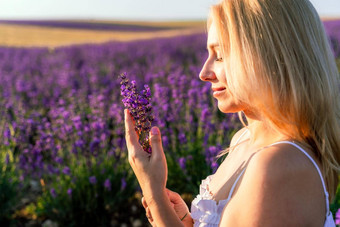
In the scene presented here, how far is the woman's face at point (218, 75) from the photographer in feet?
4.31

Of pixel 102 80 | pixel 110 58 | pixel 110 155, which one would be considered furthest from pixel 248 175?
pixel 110 58

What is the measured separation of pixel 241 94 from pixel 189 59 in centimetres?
889

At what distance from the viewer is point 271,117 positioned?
48.7 inches

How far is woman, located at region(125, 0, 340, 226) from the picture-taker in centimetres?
111

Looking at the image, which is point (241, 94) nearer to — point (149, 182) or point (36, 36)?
point (149, 182)

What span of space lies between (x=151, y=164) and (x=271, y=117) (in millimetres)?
376

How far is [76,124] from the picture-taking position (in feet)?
10.9

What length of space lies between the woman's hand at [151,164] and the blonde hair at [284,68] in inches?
10.9

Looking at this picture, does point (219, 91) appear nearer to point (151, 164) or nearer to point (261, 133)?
point (261, 133)

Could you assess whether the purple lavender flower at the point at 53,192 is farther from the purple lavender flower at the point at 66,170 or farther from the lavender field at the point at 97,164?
the purple lavender flower at the point at 66,170

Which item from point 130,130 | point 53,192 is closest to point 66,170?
point 53,192

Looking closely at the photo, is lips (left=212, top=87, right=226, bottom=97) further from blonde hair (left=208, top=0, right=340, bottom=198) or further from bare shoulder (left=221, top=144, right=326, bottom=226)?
bare shoulder (left=221, top=144, right=326, bottom=226)

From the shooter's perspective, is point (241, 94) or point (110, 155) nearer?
point (241, 94)

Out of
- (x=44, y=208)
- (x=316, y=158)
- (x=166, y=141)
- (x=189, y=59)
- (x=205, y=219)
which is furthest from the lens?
(x=189, y=59)
